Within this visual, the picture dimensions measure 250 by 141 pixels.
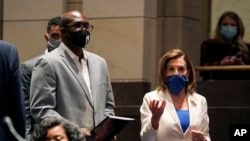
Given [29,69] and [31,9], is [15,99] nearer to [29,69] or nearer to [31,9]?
[29,69]

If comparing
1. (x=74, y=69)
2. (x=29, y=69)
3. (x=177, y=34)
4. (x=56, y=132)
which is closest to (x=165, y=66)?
(x=74, y=69)

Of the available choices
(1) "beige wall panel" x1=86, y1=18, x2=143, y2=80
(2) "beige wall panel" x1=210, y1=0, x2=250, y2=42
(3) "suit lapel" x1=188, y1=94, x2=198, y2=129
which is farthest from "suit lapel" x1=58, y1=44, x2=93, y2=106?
(2) "beige wall panel" x1=210, y1=0, x2=250, y2=42

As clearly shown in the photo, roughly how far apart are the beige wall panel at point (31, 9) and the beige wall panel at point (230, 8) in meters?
2.27

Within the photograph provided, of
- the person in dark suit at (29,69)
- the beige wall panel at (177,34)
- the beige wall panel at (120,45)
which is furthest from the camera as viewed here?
the beige wall panel at (177,34)

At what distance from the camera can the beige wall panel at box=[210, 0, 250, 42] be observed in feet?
50.5

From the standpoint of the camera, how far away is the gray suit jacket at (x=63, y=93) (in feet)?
31.0

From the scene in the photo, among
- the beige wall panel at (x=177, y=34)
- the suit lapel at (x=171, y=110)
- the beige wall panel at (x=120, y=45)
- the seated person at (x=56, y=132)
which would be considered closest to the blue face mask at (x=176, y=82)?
the suit lapel at (x=171, y=110)

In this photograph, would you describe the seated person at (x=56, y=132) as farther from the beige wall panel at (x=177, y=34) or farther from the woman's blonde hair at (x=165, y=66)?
the beige wall panel at (x=177, y=34)

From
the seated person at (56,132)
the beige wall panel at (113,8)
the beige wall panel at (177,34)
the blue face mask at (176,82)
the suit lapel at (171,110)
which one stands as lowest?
the suit lapel at (171,110)

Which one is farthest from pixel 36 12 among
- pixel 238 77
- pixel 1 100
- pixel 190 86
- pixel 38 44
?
pixel 1 100

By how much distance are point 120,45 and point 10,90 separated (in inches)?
240

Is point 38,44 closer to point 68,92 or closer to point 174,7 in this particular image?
point 174,7

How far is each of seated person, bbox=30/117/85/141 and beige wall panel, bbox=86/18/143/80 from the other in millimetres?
6623

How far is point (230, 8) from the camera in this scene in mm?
15500
